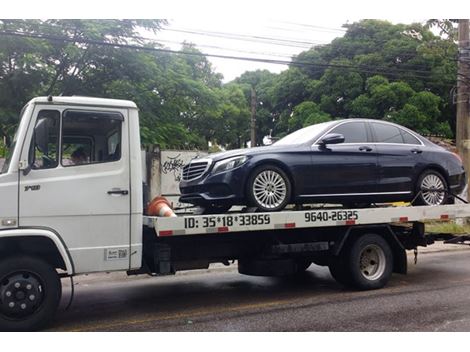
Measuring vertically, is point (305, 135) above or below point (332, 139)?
above

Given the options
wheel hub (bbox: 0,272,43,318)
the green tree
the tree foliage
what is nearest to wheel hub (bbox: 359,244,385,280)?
wheel hub (bbox: 0,272,43,318)

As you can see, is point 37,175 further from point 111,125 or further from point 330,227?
point 330,227

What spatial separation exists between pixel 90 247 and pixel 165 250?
0.94 metres

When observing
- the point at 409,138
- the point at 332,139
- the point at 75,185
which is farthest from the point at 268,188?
the point at 409,138

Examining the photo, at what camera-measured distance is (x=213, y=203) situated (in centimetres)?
650

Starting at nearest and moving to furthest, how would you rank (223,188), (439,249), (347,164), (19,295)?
(19,295), (223,188), (347,164), (439,249)

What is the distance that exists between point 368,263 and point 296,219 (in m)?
1.68

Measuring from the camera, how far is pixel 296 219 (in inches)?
259

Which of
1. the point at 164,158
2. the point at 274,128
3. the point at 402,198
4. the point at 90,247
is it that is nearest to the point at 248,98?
the point at 274,128

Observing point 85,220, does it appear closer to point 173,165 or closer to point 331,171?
point 331,171

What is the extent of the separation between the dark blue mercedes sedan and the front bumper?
13 mm

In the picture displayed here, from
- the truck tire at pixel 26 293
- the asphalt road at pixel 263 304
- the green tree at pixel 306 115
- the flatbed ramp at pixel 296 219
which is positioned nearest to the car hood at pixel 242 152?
the flatbed ramp at pixel 296 219

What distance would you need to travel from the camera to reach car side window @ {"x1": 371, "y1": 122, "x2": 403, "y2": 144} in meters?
7.70

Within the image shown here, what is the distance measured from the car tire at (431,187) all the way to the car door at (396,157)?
16cm
